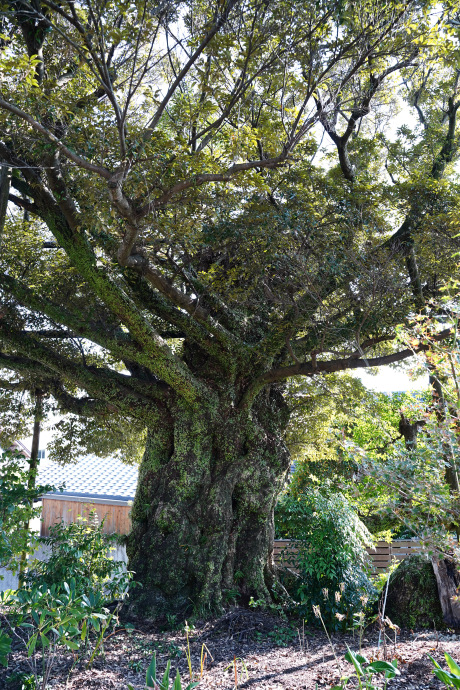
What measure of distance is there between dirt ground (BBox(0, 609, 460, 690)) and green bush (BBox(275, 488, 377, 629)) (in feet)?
0.98

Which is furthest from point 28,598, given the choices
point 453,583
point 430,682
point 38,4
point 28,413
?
point 28,413

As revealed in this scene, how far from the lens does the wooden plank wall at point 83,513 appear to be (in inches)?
562

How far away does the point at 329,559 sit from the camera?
608 cm

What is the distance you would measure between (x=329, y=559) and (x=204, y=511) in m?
1.55

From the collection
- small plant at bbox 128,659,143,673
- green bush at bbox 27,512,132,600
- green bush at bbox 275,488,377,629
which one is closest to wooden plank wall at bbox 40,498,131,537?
green bush at bbox 275,488,377,629

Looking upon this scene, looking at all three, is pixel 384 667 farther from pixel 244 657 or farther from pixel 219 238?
pixel 219 238

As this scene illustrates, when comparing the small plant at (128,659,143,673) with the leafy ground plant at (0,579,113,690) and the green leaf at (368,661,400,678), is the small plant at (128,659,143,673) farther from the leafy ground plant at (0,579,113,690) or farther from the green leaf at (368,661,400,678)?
the green leaf at (368,661,400,678)

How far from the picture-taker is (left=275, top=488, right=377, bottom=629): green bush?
5875mm

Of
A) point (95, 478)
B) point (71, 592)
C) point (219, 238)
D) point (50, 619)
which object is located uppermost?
point (219, 238)

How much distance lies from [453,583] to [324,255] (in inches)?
150

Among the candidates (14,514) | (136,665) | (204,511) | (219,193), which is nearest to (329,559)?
(204,511)

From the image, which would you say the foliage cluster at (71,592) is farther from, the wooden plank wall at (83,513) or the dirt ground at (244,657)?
the wooden plank wall at (83,513)

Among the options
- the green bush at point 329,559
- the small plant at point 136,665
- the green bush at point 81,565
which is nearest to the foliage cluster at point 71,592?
the green bush at point 81,565

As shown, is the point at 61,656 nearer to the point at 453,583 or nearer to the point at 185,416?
the point at 185,416
